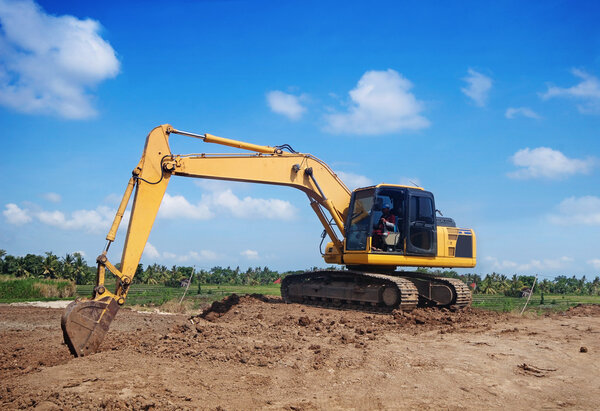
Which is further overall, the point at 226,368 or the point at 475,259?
the point at 475,259

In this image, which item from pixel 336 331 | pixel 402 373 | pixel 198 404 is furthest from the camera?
pixel 336 331

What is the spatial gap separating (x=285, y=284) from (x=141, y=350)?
8225 mm

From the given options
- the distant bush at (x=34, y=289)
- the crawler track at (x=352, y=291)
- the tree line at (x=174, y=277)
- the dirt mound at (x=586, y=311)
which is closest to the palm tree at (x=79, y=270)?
the tree line at (x=174, y=277)

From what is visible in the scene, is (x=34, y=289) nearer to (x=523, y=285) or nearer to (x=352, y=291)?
(x=352, y=291)

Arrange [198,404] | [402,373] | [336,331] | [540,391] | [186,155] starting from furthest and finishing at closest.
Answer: [186,155] < [336,331] < [402,373] < [540,391] < [198,404]

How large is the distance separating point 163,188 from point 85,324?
134 inches

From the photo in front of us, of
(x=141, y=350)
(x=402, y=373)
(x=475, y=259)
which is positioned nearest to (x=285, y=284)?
(x=475, y=259)

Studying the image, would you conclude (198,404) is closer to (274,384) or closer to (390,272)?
→ (274,384)

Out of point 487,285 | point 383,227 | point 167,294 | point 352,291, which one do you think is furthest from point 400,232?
point 487,285

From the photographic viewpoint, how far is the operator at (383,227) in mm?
12922

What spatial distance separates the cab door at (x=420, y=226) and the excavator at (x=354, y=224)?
0.09 feet

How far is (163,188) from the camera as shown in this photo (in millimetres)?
10453

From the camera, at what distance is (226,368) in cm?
709

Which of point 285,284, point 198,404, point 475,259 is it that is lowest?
point 198,404
